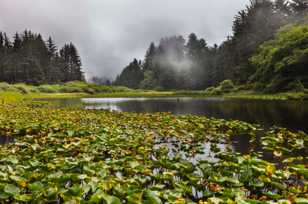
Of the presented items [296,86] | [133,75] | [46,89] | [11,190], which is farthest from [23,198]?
[133,75]

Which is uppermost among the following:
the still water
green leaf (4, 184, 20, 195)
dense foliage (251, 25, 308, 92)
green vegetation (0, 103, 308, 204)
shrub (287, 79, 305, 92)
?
dense foliage (251, 25, 308, 92)

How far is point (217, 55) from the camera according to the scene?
231ft

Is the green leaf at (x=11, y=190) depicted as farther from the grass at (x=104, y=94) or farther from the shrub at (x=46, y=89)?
the shrub at (x=46, y=89)

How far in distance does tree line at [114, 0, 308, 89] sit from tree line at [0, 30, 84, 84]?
23856 millimetres

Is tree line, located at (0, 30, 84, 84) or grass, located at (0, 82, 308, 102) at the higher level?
tree line, located at (0, 30, 84, 84)

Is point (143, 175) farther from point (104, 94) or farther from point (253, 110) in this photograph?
point (104, 94)

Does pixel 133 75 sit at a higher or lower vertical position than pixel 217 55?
lower

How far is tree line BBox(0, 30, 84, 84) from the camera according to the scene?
220 ft

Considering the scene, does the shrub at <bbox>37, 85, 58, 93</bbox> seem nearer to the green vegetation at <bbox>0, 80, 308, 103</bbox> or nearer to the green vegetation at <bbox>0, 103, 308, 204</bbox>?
the green vegetation at <bbox>0, 80, 308, 103</bbox>

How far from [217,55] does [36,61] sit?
46655 millimetres

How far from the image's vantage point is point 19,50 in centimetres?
7456

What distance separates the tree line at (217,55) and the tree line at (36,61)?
78.3 ft

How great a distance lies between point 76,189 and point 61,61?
85.7 meters

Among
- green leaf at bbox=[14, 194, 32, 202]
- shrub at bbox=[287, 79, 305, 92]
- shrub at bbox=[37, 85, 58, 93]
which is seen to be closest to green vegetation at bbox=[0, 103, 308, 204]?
green leaf at bbox=[14, 194, 32, 202]
